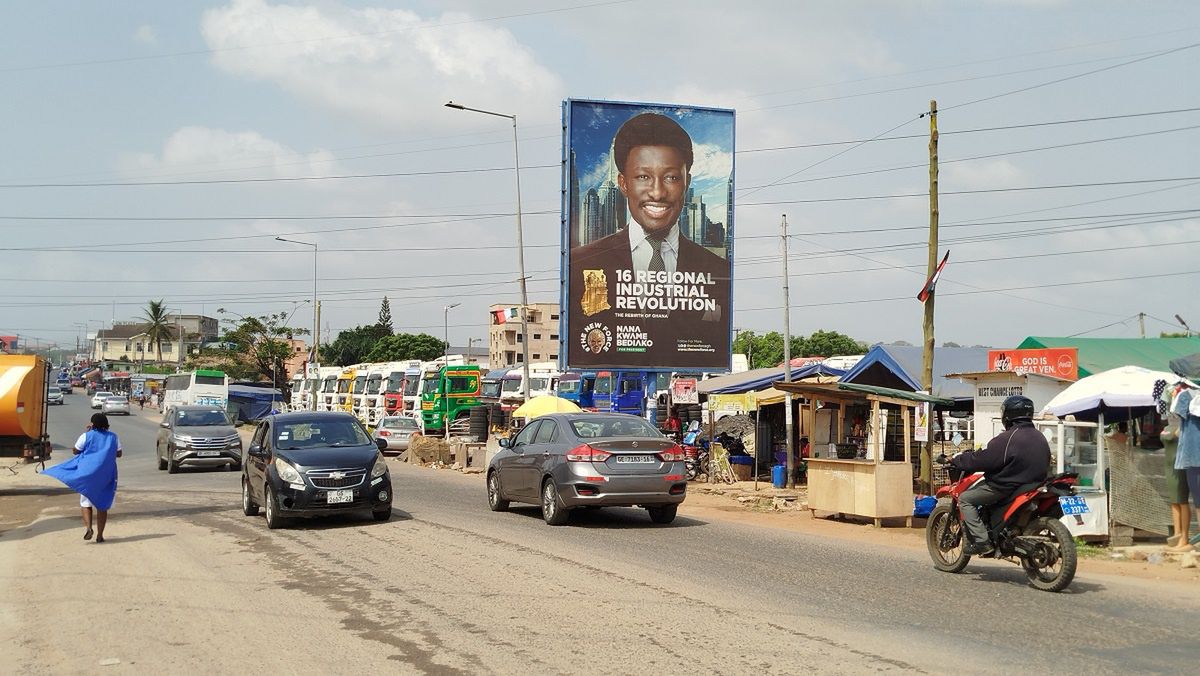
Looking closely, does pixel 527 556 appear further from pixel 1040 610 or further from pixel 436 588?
pixel 1040 610

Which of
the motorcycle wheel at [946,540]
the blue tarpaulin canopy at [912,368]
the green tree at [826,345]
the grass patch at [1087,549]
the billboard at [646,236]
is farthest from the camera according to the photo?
the green tree at [826,345]

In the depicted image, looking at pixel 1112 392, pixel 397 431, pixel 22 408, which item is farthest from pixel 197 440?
pixel 1112 392

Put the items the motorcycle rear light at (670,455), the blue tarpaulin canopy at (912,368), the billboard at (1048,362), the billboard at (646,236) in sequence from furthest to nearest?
1. the billboard at (646,236)
2. the blue tarpaulin canopy at (912,368)
3. the billboard at (1048,362)
4. the motorcycle rear light at (670,455)

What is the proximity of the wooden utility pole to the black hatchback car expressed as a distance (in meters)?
10.3

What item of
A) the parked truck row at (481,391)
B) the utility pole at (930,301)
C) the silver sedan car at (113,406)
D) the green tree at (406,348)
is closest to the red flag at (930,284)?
the utility pole at (930,301)

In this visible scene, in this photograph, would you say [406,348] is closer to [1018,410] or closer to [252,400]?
[252,400]

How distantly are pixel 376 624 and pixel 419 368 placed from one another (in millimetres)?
37177

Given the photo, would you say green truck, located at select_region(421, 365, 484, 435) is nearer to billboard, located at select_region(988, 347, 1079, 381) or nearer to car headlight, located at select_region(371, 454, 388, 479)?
billboard, located at select_region(988, 347, 1079, 381)

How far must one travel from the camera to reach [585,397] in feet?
122

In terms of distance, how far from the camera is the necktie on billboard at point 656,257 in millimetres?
30789

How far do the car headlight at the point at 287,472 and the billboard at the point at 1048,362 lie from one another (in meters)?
14.9

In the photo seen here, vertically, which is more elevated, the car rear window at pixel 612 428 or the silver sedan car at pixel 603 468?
the car rear window at pixel 612 428

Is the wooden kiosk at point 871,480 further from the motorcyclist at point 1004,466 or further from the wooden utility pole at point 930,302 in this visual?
the motorcyclist at point 1004,466

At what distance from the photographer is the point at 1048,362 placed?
74.1ft
